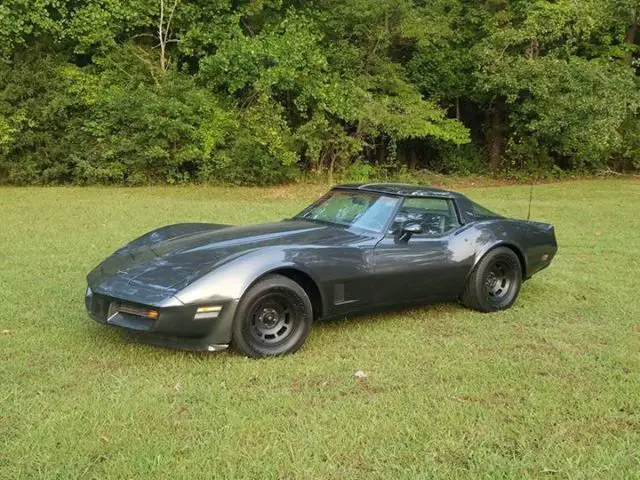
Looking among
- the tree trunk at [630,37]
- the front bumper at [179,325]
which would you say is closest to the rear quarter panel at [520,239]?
the front bumper at [179,325]

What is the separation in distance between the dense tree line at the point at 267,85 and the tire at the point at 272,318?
50.0 feet

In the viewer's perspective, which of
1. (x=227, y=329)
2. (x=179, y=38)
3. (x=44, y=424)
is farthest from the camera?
(x=179, y=38)

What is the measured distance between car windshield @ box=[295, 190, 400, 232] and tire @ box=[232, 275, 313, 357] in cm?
114

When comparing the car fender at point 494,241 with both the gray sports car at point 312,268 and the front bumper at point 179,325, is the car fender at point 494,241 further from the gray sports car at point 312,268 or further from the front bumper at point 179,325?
the front bumper at point 179,325

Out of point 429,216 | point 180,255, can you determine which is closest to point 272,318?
point 180,255

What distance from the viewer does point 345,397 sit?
3912mm

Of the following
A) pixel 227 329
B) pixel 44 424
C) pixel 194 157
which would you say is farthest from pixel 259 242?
pixel 194 157

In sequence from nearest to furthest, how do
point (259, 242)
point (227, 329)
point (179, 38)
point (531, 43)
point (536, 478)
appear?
point (536, 478) → point (227, 329) → point (259, 242) → point (179, 38) → point (531, 43)

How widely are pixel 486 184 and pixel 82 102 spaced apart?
1420 cm

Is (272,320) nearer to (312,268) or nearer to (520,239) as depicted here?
(312,268)

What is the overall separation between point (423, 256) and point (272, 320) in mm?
1547

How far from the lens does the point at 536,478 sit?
3.01 m

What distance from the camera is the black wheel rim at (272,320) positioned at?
4.62 meters

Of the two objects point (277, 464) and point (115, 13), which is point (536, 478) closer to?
point (277, 464)
